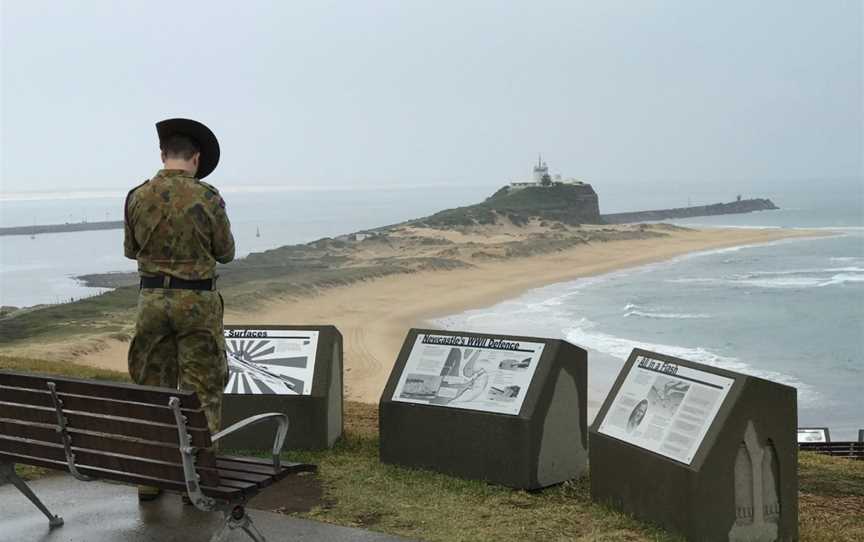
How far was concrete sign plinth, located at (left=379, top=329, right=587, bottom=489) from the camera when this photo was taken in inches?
296

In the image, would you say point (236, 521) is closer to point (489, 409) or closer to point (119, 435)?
point (119, 435)

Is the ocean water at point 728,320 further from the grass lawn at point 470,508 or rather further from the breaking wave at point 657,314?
the grass lawn at point 470,508

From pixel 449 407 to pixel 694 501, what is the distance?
2.10m

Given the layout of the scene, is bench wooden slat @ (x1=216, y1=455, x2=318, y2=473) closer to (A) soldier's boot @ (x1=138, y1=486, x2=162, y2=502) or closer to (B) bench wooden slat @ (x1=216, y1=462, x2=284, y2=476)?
(B) bench wooden slat @ (x1=216, y1=462, x2=284, y2=476)

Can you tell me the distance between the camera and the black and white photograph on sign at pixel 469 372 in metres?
7.62

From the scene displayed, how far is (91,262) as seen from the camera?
437ft

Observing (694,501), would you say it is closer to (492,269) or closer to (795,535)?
(795,535)

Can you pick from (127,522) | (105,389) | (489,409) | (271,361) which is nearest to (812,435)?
(271,361)

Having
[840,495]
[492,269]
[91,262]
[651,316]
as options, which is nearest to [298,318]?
[651,316]

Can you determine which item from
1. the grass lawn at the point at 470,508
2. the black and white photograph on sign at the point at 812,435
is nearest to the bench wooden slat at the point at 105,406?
the grass lawn at the point at 470,508

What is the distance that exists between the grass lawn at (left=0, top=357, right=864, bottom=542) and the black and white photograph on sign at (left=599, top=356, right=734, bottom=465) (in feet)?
1.63

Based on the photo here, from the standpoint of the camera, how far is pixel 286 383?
8.67 meters

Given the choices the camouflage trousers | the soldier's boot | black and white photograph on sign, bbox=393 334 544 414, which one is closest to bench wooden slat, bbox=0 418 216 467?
the camouflage trousers

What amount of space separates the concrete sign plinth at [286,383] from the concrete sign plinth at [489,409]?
0.67 meters
